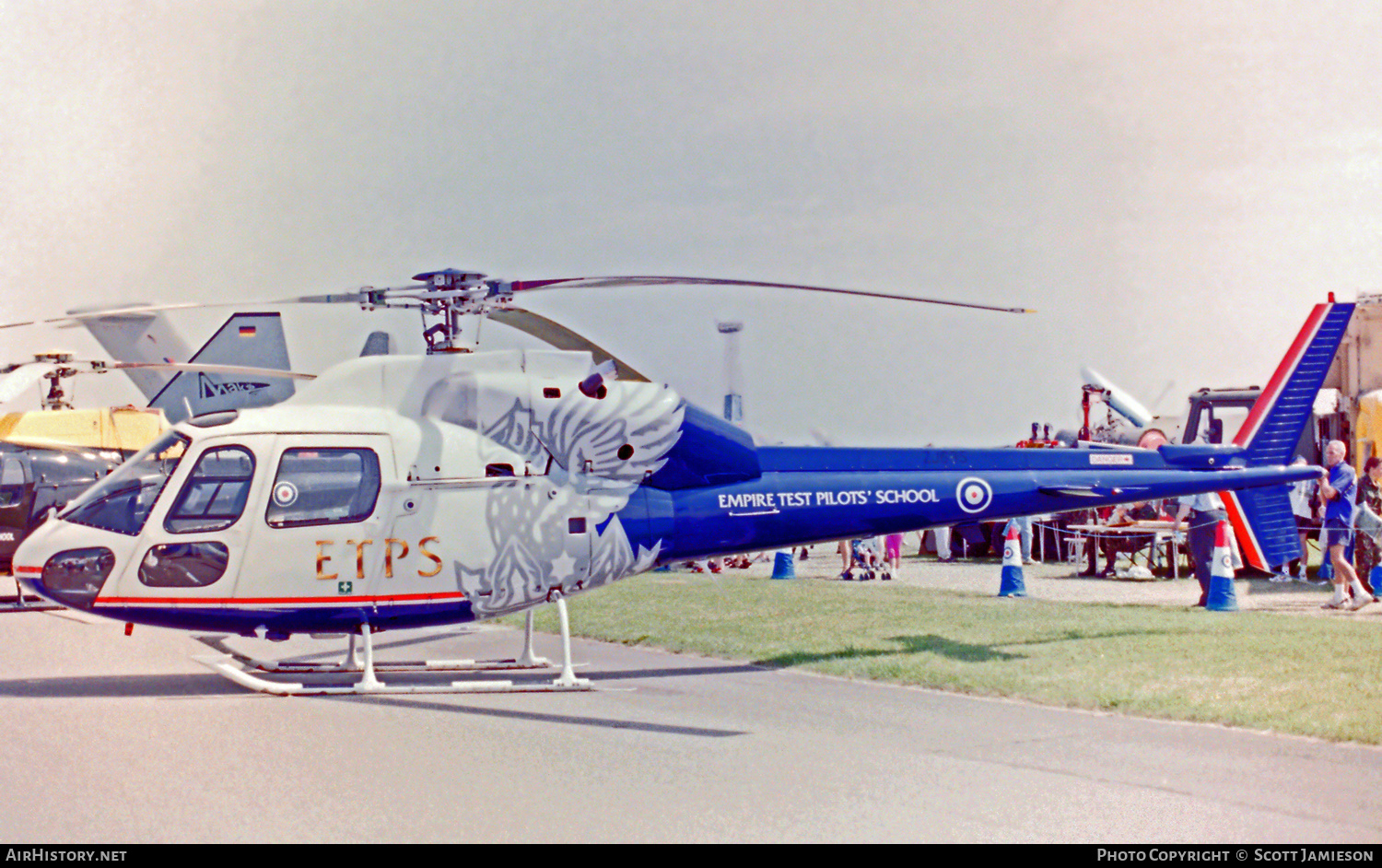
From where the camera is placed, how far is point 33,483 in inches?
744

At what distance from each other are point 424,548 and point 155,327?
77.7ft

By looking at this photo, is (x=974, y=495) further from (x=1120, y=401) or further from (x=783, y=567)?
(x=1120, y=401)

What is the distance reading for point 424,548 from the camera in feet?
35.9

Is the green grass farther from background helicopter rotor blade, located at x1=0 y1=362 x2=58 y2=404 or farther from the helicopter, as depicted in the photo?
background helicopter rotor blade, located at x1=0 y1=362 x2=58 y2=404

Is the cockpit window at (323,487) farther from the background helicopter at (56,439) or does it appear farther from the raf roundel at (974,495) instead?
the raf roundel at (974,495)

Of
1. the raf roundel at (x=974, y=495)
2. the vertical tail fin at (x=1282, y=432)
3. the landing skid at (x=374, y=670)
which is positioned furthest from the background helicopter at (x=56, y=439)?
the vertical tail fin at (x=1282, y=432)

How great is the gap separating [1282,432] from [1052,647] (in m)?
3.87

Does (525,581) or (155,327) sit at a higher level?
(155,327)

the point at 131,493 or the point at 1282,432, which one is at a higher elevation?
the point at 1282,432

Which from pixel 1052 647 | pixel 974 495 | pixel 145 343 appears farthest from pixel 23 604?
pixel 145 343

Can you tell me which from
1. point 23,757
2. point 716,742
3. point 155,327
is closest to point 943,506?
point 716,742

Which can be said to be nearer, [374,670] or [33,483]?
[374,670]

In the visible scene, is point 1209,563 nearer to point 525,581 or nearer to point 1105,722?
point 1105,722
